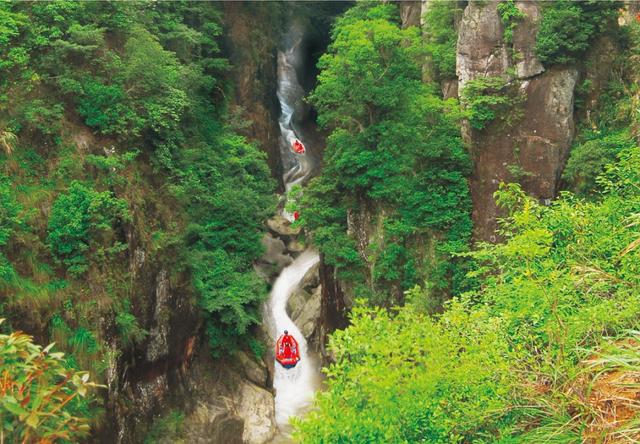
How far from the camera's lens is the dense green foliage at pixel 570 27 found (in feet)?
53.2

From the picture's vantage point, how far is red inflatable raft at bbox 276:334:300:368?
62.9 feet

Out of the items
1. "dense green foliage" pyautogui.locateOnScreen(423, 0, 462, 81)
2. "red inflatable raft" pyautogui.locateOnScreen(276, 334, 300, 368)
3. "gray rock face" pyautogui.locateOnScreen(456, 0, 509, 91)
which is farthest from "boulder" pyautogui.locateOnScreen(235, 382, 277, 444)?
"dense green foliage" pyautogui.locateOnScreen(423, 0, 462, 81)

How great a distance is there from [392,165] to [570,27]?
7031mm

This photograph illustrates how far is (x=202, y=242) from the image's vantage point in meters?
16.3

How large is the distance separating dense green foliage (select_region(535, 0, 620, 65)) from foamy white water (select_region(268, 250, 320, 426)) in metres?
12.3

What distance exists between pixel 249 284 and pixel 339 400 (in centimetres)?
1033

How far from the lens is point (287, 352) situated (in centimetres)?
1923

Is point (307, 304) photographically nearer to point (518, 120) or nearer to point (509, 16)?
point (518, 120)

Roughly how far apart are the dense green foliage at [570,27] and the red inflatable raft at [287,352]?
43.2ft

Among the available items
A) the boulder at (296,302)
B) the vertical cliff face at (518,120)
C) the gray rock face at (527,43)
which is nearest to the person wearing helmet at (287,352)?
the boulder at (296,302)

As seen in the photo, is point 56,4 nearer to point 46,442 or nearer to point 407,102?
point 407,102

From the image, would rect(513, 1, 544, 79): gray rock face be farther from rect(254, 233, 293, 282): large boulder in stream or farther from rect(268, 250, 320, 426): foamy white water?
rect(254, 233, 293, 282): large boulder in stream

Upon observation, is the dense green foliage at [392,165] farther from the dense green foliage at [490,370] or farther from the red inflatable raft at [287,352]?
the dense green foliage at [490,370]

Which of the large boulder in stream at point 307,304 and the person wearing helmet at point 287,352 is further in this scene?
the large boulder in stream at point 307,304
